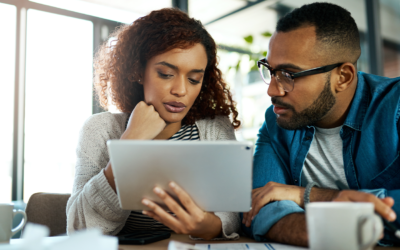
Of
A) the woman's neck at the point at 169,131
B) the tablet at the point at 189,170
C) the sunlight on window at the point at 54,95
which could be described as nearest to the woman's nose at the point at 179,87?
the woman's neck at the point at 169,131

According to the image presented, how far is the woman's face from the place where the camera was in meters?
1.39

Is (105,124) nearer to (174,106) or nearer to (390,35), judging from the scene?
(174,106)

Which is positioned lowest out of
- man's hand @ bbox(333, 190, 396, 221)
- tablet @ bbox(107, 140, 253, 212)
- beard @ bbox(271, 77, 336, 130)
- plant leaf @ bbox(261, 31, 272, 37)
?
man's hand @ bbox(333, 190, 396, 221)

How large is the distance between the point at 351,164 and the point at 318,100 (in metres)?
0.27

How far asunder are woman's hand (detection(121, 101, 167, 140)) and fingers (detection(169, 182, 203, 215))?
465 mm

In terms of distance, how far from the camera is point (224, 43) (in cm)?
382

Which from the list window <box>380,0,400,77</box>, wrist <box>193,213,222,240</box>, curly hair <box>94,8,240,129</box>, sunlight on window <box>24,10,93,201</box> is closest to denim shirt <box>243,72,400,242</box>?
wrist <box>193,213,222,240</box>

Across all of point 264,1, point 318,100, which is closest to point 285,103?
point 318,100

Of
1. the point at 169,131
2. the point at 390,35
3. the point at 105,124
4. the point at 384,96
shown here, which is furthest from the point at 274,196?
the point at 390,35

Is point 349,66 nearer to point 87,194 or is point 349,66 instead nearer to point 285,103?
point 285,103

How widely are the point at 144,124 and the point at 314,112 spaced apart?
0.67 meters

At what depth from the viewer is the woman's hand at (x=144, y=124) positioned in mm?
1234

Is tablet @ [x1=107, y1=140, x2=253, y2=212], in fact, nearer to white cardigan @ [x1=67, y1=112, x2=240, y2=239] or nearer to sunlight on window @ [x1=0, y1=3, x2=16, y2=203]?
white cardigan @ [x1=67, y1=112, x2=240, y2=239]

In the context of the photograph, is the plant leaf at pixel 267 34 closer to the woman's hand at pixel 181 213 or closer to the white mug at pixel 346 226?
the woman's hand at pixel 181 213
